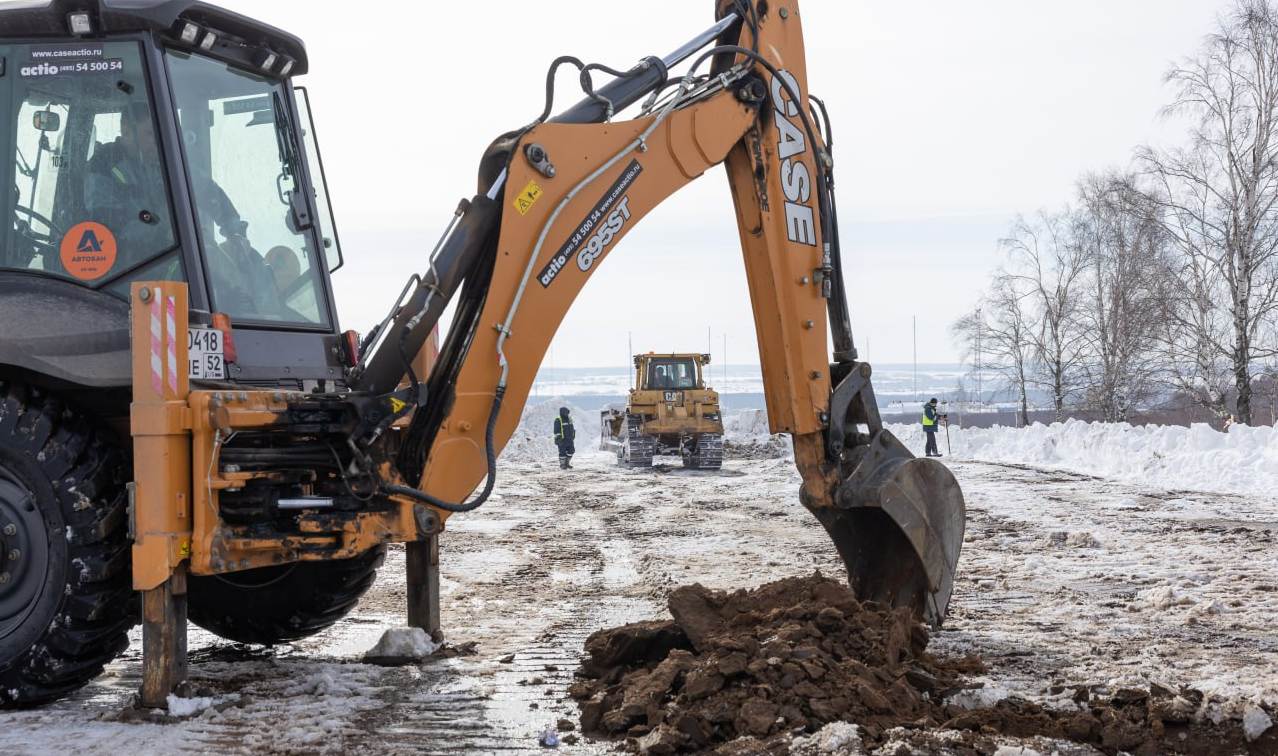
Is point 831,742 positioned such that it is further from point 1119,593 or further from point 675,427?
point 675,427

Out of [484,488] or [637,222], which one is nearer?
[484,488]

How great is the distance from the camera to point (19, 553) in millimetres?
4555

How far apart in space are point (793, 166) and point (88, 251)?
331 centimetres

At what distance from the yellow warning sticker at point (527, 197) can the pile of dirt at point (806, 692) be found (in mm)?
1867

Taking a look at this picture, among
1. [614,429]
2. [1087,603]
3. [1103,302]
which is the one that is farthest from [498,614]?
[1103,302]

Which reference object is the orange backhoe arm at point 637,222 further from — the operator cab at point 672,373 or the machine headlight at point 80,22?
the operator cab at point 672,373

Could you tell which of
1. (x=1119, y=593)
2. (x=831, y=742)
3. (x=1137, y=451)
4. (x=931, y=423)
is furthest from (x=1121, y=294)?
(x=831, y=742)

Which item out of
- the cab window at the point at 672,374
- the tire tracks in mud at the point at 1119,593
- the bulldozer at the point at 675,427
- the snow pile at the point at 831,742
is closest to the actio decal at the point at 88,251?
the snow pile at the point at 831,742

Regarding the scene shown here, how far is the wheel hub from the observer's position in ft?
14.9

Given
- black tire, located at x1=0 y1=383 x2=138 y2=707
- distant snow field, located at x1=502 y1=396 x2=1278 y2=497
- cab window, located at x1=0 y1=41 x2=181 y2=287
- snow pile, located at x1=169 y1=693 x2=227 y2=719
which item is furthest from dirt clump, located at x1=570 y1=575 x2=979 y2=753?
distant snow field, located at x1=502 y1=396 x2=1278 y2=497

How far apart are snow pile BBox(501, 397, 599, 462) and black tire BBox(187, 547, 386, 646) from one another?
23080mm

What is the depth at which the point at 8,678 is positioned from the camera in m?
4.48

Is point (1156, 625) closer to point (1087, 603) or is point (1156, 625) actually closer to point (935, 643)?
point (1087, 603)

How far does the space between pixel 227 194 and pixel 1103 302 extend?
98.8 ft
